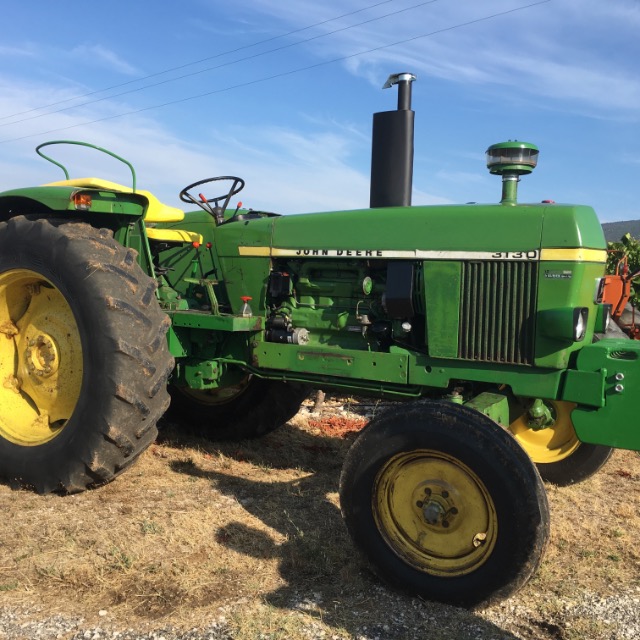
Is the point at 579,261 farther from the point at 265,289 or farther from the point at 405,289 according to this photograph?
the point at 265,289

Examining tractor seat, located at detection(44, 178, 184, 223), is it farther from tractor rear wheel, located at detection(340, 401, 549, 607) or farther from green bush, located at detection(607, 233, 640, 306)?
green bush, located at detection(607, 233, 640, 306)

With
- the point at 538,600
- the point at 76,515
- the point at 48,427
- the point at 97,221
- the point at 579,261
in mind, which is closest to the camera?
the point at 538,600

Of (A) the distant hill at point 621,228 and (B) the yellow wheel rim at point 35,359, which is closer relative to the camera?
(B) the yellow wheel rim at point 35,359

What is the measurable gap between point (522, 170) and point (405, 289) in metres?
0.94

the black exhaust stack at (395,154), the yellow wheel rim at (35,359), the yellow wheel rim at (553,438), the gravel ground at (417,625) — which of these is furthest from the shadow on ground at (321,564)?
the black exhaust stack at (395,154)

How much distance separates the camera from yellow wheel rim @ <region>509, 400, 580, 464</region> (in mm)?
4379

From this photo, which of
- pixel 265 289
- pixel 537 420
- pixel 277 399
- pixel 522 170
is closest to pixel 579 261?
pixel 522 170

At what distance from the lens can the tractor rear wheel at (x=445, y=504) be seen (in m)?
2.70

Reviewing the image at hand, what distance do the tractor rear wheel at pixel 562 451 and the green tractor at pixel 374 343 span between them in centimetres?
1

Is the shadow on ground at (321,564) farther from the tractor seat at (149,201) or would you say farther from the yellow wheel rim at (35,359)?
the tractor seat at (149,201)

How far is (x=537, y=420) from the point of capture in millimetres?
3924

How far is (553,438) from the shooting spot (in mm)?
4453

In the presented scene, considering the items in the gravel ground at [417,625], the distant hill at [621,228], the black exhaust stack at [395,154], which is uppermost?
the distant hill at [621,228]

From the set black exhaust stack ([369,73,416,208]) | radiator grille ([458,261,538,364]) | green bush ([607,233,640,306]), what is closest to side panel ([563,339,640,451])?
radiator grille ([458,261,538,364])
